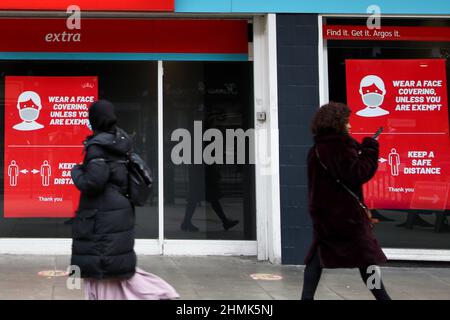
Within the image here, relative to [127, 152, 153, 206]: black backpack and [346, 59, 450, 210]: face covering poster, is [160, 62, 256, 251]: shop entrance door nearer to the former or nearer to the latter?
[346, 59, 450, 210]: face covering poster

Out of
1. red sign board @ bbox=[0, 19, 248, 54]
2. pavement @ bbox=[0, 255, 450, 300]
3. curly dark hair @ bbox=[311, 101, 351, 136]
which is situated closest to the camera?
curly dark hair @ bbox=[311, 101, 351, 136]

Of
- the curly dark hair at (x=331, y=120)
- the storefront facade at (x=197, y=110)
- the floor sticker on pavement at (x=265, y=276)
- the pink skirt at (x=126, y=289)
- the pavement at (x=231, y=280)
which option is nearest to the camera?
the pink skirt at (x=126, y=289)

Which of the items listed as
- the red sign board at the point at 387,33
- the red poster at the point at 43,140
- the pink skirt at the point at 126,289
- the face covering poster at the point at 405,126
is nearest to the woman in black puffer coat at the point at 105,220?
the pink skirt at the point at 126,289

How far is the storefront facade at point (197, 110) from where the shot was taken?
22.6 ft

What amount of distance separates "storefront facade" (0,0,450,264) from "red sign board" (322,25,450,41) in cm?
7

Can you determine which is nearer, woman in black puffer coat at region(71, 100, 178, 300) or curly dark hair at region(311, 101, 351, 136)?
woman in black puffer coat at region(71, 100, 178, 300)

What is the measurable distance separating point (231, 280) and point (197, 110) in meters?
2.45

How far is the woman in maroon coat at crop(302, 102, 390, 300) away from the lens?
4.15 m

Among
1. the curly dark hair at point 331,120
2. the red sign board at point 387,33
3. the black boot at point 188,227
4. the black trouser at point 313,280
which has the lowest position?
the black trouser at point 313,280

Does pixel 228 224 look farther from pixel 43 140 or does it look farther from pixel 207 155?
pixel 43 140

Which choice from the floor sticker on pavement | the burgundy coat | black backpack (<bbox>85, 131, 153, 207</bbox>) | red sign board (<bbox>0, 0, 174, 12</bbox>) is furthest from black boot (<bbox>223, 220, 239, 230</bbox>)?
black backpack (<bbox>85, 131, 153, 207</bbox>)

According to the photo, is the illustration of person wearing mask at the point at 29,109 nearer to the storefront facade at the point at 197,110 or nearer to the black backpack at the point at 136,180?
the storefront facade at the point at 197,110

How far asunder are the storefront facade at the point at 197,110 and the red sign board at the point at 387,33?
0.22 feet
